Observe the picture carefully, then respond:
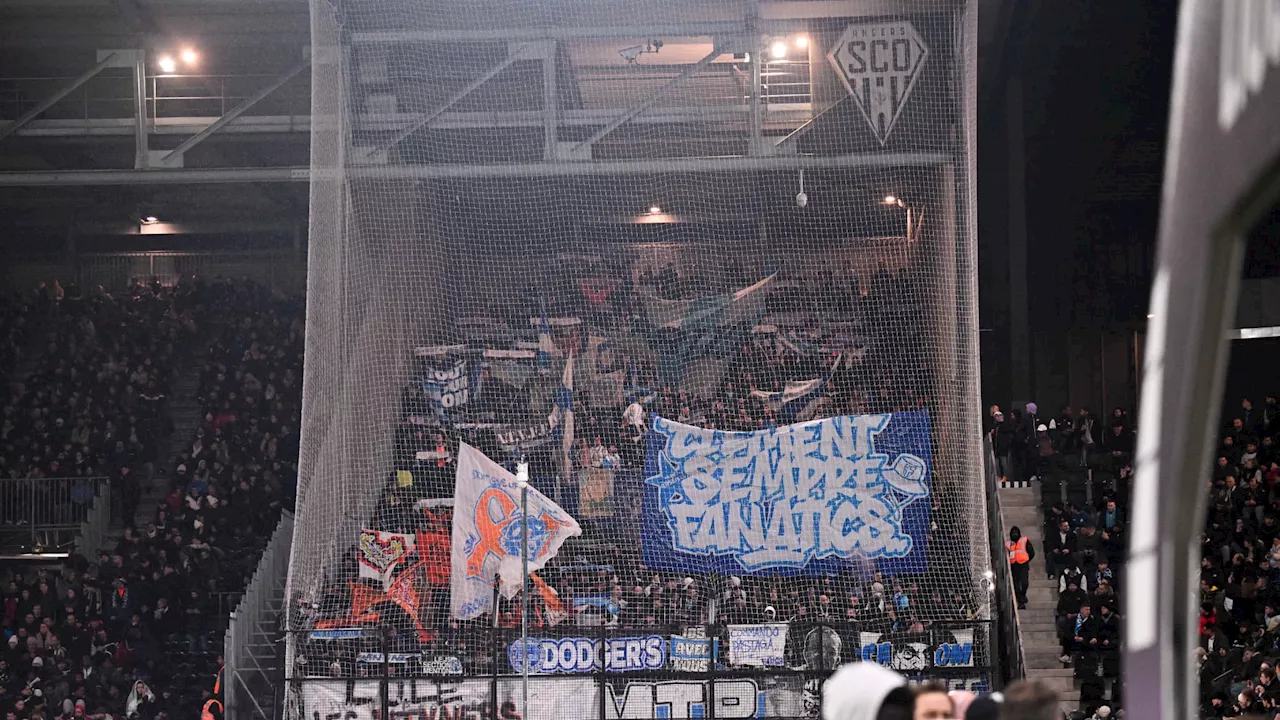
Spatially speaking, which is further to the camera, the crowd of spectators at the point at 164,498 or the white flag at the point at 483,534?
the crowd of spectators at the point at 164,498

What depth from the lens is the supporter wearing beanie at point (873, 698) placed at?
362 centimetres

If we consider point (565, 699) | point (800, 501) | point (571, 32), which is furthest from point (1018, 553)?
point (571, 32)

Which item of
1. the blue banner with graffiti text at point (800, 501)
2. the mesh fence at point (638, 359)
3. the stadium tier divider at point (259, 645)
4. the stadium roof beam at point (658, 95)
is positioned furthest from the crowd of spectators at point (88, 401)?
the blue banner with graffiti text at point (800, 501)

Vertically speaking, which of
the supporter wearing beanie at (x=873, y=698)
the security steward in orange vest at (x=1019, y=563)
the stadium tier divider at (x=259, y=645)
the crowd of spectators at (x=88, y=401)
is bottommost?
the stadium tier divider at (x=259, y=645)

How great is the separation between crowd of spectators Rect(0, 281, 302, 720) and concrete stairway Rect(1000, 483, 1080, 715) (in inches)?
401

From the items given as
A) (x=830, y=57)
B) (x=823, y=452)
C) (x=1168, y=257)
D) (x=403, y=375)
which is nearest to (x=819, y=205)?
(x=830, y=57)

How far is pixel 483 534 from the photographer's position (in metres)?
16.5

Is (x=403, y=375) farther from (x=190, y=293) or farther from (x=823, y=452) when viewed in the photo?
(x=190, y=293)

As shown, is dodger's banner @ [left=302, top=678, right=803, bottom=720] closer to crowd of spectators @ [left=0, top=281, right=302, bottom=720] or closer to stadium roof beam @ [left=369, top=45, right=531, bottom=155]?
crowd of spectators @ [left=0, top=281, right=302, bottom=720]

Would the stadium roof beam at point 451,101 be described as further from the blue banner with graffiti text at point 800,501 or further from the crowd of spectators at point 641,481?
the blue banner with graffiti text at point 800,501

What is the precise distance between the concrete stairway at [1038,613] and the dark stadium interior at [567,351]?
0.20 ft

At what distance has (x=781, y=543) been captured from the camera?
56.6 feet

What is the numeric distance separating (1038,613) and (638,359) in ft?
19.7

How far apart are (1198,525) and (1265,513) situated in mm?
19684
